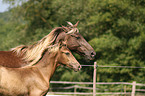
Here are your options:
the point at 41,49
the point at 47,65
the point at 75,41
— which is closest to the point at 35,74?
the point at 47,65

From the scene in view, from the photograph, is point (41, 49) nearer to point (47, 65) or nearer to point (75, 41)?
point (47, 65)

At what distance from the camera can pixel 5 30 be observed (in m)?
44.4

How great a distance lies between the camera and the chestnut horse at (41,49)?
3.84m

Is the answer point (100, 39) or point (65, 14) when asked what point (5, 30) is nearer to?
point (65, 14)

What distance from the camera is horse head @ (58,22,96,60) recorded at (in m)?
4.34

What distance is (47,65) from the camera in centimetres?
374

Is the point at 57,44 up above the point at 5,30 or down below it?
below

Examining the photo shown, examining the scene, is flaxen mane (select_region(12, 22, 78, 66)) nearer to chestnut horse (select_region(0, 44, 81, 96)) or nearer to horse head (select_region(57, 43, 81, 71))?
chestnut horse (select_region(0, 44, 81, 96))

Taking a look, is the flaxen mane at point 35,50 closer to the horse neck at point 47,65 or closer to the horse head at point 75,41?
the horse neck at point 47,65

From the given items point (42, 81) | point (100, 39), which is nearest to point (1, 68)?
point (42, 81)

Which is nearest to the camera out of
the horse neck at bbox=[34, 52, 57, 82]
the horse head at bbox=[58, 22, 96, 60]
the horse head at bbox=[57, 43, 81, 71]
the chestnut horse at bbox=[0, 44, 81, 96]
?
the chestnut horse at bbox=[0, 44, 81, 96]

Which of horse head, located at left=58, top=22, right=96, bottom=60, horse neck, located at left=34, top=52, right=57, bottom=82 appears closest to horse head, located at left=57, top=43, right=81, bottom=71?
horse neck, located at left=34, top=52, right=57, bottom=82

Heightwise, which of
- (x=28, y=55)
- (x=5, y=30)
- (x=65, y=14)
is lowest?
(x=28, y=55)

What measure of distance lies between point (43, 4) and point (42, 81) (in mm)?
15619
